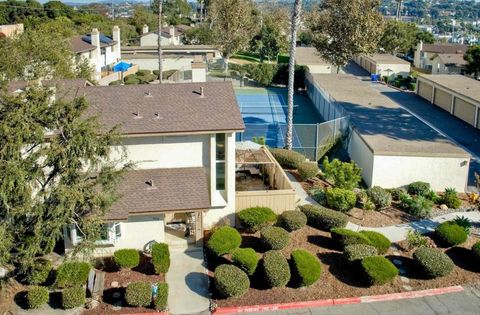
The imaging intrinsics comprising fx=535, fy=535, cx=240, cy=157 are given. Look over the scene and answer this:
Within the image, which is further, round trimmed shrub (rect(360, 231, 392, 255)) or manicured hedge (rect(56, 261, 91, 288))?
round trimmed shrub (rect(360, 231, 392, 255))

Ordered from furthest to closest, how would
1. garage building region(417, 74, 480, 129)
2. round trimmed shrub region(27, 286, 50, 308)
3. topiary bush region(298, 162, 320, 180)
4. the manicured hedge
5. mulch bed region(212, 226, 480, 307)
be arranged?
1. garage building region(417, 74, 480, 129)
2. topiary bush region(298, 162, 320, 180)
3. mulch bed region(212, 226, 480, 307)
4. the manicured hedge
5. round trimmed shrub region(27, 286, 50, 308)

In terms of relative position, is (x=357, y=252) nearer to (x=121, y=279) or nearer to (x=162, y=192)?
(x=162, y=192)

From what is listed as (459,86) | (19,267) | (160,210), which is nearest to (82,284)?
(19,267)

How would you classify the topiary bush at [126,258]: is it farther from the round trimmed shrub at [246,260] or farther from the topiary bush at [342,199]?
the topiary bush at [342,199]

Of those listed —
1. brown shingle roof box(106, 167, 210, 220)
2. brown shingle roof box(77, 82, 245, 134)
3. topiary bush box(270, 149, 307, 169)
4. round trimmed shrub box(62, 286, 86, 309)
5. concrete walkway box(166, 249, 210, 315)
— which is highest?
brown shingle roof box(77, 82, 245, 134)

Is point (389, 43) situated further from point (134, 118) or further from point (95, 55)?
point (134, 118)

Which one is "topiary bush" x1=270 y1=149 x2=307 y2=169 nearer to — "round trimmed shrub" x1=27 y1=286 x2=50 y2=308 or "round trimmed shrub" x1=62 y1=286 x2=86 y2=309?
"round trimmed shrub" x1=62 y1=286 x2=86 y2=309

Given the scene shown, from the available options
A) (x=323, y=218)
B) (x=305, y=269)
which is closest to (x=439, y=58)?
(x=323, y=218)

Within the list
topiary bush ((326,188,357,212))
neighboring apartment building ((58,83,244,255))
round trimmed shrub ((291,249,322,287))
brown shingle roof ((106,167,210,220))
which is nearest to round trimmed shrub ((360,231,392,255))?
round trimmed shrub ((291,249,322,287))
